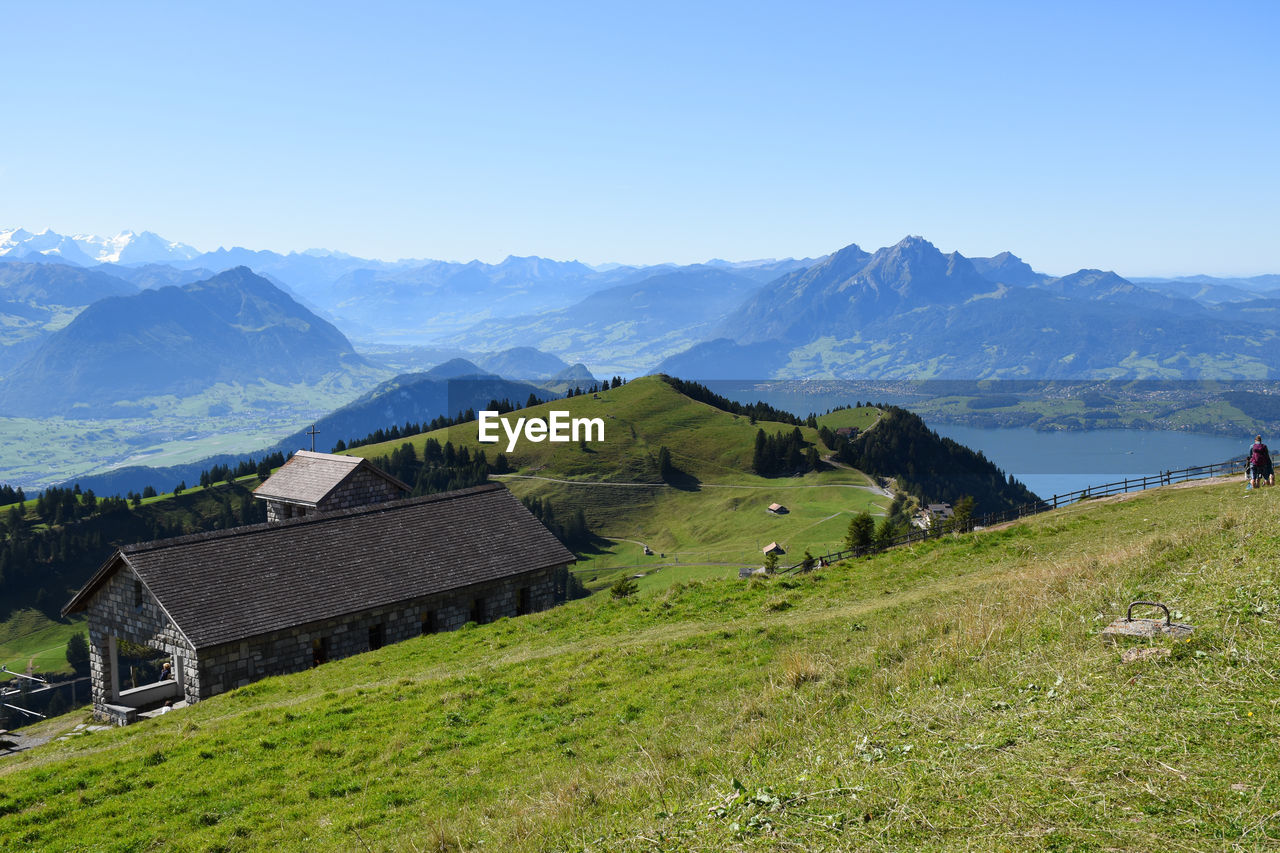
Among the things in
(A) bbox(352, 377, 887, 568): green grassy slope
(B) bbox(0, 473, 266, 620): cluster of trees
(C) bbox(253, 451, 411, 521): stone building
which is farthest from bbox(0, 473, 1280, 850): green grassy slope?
(B) bbox(0, 473, 266, 620): cluster of trees

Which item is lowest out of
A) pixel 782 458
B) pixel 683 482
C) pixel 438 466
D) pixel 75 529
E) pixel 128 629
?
pixel 683 482

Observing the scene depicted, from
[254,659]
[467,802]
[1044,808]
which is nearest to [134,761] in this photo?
[467,802]

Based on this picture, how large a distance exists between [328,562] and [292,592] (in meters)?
2.75

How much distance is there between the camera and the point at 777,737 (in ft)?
45.4

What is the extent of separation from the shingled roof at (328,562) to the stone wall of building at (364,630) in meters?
0.61

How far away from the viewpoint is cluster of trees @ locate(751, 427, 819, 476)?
191500 mm

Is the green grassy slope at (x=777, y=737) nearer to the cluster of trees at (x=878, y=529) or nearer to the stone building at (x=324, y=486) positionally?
the cluster of trees at (x=878, y=529)

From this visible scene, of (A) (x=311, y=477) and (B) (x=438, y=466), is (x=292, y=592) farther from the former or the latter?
(B) (x=438, y=466)

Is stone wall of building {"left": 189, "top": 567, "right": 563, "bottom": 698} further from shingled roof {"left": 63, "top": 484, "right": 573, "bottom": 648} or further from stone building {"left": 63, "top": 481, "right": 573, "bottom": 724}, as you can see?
shingled roof {"left": 63, "top": 484, "right": 573, "bottom": 648}

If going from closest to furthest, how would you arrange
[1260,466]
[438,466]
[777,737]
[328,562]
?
[777,737] → [328,562] → [1260,466] → [438,466]

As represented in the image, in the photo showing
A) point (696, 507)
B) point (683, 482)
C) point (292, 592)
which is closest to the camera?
point (292, 592)

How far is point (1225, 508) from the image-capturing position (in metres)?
34.8

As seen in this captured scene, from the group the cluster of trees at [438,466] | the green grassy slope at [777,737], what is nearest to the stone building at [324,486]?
the green grassy slope at [777,737]

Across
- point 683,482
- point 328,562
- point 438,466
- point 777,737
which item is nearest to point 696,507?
point 683,482
